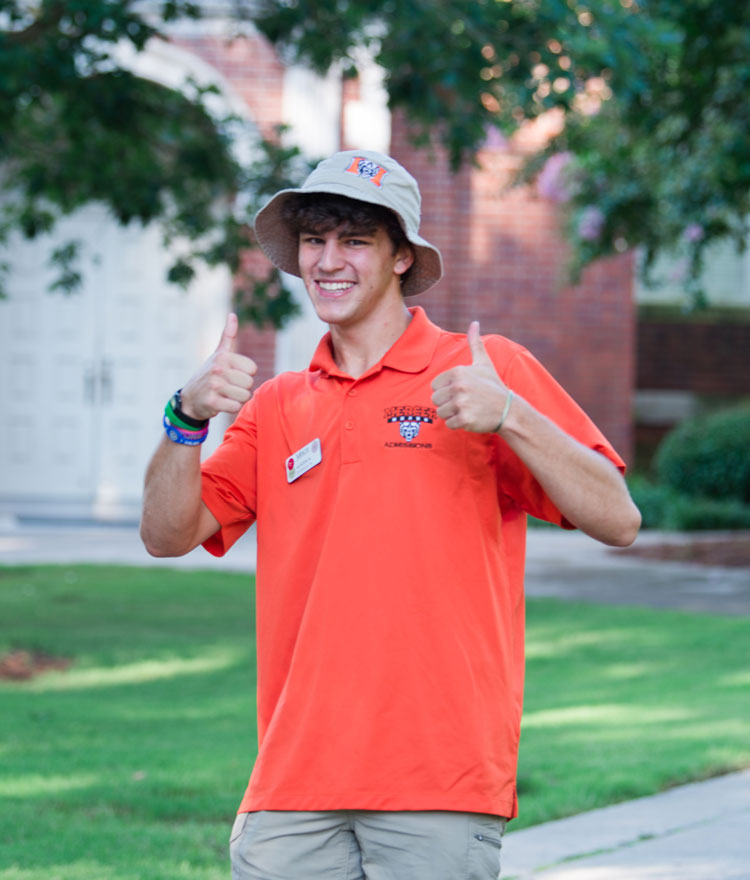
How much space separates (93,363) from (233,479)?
13.4 m

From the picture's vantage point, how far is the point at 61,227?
16094 mm

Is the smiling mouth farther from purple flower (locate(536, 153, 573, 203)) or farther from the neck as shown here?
purple flower (locate(536, 153, 573, 203))

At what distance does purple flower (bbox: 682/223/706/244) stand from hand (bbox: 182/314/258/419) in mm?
10138

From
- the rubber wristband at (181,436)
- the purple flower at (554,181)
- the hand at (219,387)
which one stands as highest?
the purple flower at (554,181)

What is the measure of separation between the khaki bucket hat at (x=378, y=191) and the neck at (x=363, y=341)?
0.15 meters

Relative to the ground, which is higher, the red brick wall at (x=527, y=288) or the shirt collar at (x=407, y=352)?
the red brick wall at (x=527, y=288)

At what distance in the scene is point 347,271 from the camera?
2.93 meters

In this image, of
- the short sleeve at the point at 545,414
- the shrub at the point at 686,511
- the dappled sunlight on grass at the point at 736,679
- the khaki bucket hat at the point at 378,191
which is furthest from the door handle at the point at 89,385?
the short sleeve at the point at 545,414

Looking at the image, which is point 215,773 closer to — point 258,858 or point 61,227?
point 258,858

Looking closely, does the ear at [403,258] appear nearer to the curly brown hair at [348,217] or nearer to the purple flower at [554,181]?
the curly brown hair at [348,217]

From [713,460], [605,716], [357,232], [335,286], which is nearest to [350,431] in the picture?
[335,286]

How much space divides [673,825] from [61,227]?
12.8 metres

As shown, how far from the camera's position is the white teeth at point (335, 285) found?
2926 mm

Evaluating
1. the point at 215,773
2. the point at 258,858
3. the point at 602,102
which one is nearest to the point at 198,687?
the point at 215,773
